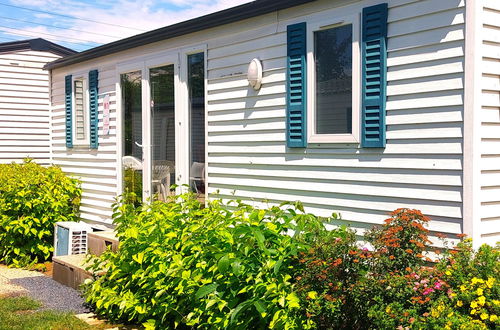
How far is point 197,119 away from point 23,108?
19.4 feet

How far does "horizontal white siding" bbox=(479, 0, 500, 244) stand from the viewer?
14.6 feet

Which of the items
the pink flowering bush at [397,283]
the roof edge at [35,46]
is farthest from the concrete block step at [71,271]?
the roof edge at [35,46]

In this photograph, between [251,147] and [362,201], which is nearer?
[362,201]

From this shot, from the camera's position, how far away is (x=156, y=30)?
7.84 m

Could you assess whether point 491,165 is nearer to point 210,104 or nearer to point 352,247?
point 352,247

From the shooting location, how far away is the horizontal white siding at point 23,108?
1174cm

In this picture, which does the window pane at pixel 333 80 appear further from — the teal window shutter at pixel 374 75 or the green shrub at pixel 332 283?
the green shrub at pixel 332 283

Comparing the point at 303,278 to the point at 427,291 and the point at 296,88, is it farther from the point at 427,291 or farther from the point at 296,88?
the point at 296,88

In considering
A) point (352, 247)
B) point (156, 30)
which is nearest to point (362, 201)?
point (352, 247)

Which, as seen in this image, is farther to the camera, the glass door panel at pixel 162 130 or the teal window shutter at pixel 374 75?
the glass door panel at pixel 162 130

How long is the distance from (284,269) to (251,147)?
2.25 metres

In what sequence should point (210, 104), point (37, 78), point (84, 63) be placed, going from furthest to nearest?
point (37, 78)
point (84, 63)
point (210, 104)

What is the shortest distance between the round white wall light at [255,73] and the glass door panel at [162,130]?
1727mm

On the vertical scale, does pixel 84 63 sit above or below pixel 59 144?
above
